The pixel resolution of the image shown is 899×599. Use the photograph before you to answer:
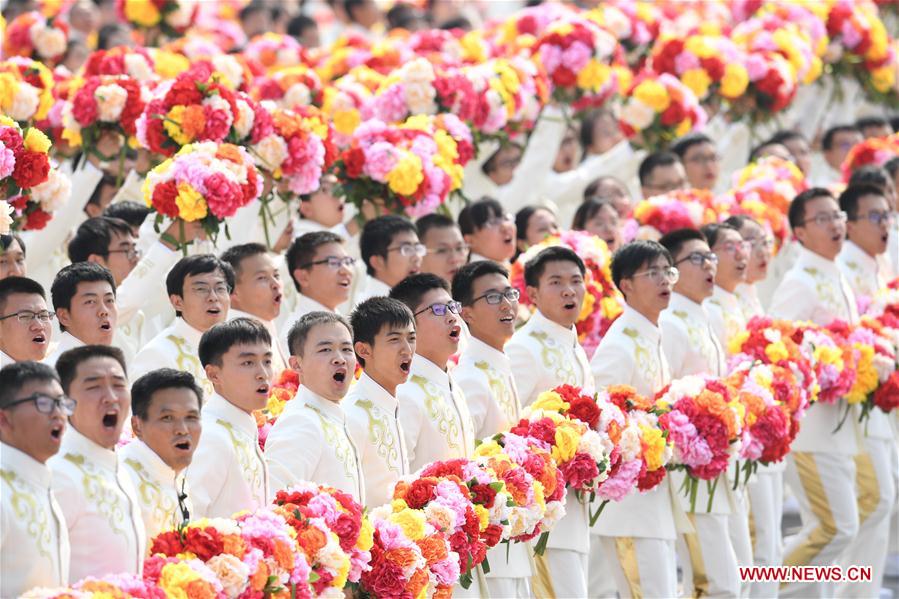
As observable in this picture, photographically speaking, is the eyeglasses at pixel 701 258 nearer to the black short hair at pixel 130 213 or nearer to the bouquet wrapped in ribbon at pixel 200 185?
the bouquet wrapped in ribbon at pixel 200 185

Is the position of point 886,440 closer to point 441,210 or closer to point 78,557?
Result: point 441,210

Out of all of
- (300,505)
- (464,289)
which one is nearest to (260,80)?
(464,289)

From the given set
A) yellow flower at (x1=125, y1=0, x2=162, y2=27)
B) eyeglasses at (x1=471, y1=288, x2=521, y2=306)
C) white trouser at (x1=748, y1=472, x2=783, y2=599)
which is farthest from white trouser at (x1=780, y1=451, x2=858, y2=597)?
yellow flower at (x1=125, y1=0, x2=162, y2=27)

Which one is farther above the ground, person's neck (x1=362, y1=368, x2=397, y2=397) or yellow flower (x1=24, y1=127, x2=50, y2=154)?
yellow flower (x1=24, y1=127, x2=50, y2=154)

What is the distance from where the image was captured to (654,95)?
12109 millimetres

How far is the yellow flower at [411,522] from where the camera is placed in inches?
237

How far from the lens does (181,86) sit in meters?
8.23

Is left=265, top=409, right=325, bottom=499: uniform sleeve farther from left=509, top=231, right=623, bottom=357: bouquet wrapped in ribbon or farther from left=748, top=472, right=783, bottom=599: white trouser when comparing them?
left=748, top=472, right=783, bottom=599: white trouser

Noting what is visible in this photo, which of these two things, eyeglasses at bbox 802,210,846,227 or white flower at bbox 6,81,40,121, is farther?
eyeglasses at bbox 802,210,846,227

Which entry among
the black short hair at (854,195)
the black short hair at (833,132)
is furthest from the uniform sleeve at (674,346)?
the black short hair at (833,132)

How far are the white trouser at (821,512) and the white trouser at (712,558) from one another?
48.3 inches

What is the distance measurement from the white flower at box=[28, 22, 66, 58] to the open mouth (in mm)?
6782

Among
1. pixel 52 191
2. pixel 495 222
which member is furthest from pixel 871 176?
pixel 52 191

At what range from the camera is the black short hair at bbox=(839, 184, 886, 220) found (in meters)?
10.5
